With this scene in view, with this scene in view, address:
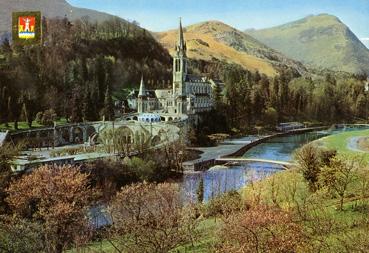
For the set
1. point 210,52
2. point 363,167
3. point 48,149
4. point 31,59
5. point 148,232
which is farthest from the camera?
point 210,52

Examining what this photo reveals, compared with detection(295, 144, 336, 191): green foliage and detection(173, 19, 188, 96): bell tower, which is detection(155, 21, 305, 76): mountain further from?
detection(295, 144, 336, 191): green foliage

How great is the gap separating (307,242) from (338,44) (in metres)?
5.85

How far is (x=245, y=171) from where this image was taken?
12000 millimetres

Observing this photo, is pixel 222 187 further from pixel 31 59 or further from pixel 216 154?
pixel 31 59

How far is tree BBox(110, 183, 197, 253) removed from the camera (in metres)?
5.29

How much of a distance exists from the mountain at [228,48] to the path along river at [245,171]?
2.97m

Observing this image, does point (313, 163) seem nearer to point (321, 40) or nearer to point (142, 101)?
point (321, 40)

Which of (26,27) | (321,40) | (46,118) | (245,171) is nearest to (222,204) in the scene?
(26,27)

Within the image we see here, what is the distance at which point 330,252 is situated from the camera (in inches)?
180

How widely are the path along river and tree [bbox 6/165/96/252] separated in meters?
2.36

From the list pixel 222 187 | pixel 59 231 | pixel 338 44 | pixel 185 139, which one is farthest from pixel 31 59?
pixel 59 231

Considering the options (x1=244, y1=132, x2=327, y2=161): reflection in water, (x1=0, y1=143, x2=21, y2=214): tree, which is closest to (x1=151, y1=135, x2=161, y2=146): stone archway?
(x1=244, y1=132, x2=327, y2=161): reflection in water

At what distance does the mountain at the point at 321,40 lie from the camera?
28.8 feet

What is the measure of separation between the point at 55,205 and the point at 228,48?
15093 mm
